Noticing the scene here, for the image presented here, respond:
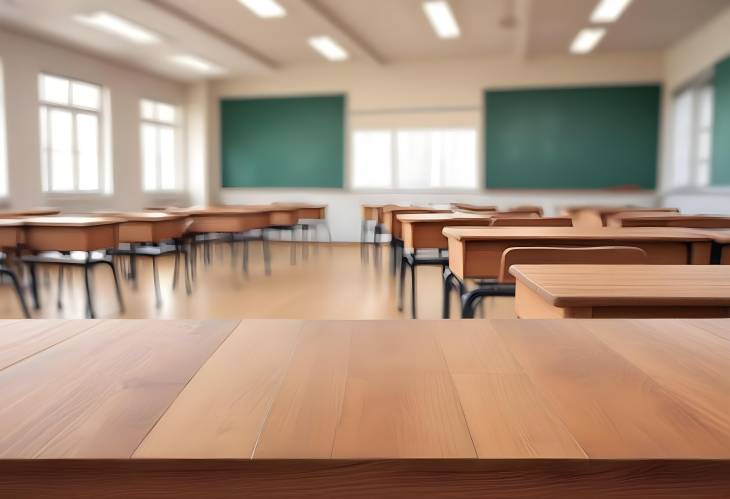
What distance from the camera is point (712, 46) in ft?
25.2

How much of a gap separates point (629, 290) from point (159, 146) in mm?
10481

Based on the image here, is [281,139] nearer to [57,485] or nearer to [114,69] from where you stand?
[114,69]

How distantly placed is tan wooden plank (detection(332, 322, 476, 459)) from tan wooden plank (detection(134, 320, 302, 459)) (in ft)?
0.27

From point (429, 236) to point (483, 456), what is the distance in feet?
11.4

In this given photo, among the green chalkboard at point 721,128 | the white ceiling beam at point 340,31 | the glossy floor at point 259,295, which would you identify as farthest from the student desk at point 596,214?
the white ceiling beam at point 340,31

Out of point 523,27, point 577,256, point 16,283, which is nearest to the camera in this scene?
point 577,256

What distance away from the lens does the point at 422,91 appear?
34.2 ft

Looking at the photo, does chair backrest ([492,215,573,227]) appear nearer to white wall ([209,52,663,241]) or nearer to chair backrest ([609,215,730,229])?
chair backrest ([609,215,730,229])

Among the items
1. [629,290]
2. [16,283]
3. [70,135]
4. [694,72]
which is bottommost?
[16,283]

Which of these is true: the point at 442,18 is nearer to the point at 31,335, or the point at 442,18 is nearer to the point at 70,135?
the point at 70,135

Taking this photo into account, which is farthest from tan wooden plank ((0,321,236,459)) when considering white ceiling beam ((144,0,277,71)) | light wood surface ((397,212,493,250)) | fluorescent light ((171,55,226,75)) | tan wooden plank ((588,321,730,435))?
fluorescent light ((171,55,226,75))

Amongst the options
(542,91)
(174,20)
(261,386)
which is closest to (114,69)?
(174,20)

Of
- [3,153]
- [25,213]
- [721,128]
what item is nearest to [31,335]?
[25,213]

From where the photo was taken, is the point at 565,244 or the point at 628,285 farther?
the point at 565,244
